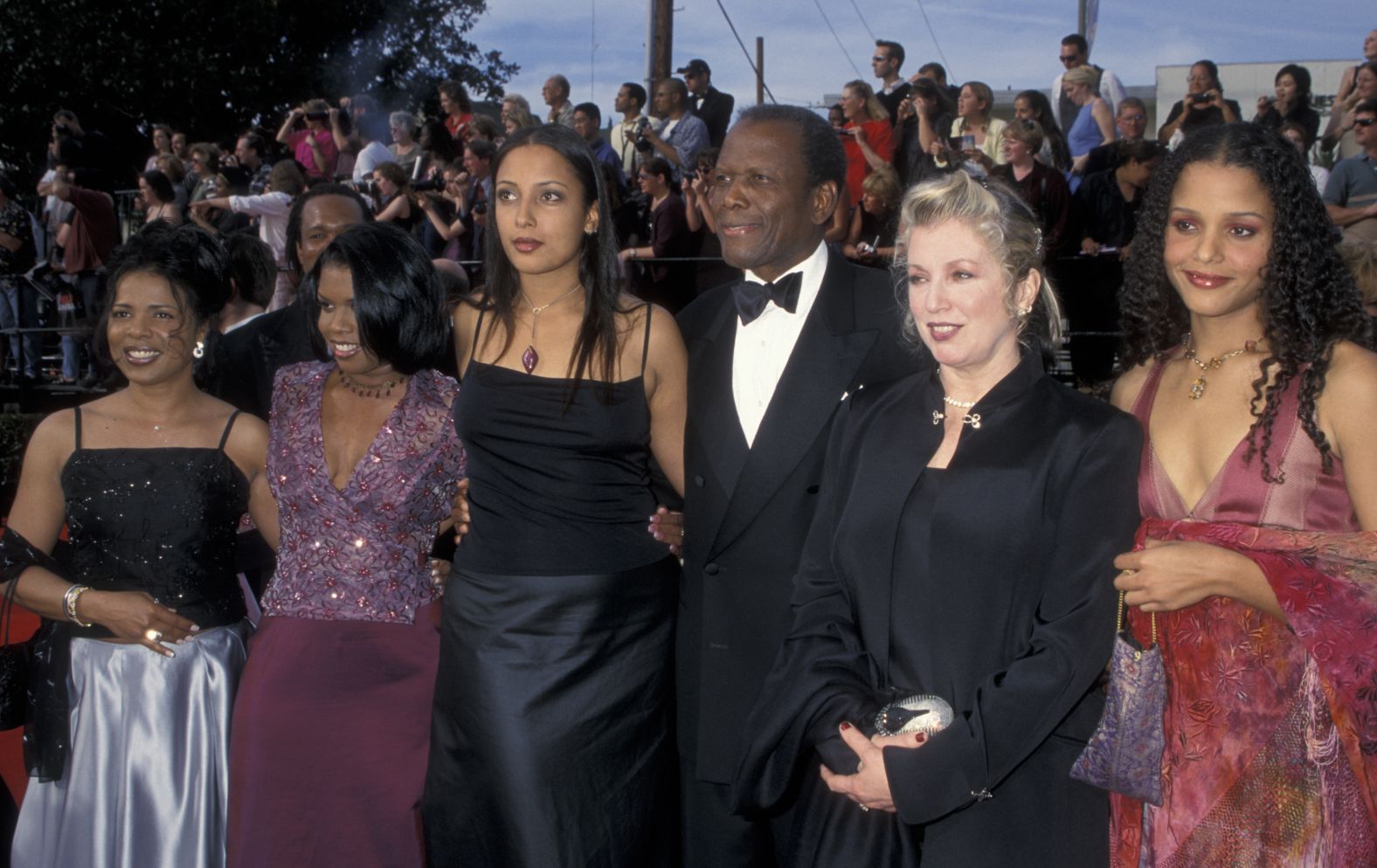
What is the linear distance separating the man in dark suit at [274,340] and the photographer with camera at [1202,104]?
6505 mm

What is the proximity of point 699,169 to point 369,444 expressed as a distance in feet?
18.9

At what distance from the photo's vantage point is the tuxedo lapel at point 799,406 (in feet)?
10.9

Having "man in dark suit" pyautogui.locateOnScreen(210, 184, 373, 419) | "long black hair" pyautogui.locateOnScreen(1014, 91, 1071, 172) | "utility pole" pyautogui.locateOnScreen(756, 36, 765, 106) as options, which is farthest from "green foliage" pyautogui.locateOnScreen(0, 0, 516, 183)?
"man in dark suit" pyautogui.locateOnScreen(210, 184, 373, 419)

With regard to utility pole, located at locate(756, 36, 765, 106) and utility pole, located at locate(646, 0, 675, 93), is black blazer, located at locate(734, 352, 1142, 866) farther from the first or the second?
utility pole, located at locate(756, 36, 765, 106)

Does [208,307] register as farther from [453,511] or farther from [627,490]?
[627,490]

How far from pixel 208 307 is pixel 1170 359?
9.11 feet

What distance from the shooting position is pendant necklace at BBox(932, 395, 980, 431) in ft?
9.14

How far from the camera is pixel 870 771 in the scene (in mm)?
2637

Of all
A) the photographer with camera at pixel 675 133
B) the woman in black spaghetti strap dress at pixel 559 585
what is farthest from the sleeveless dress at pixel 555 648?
the photographer with camera at pixel 675 133

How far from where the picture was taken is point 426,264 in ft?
12.4

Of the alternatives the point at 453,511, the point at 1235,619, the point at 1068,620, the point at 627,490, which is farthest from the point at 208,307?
the point at 1235,619

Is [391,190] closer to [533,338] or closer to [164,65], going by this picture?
[533,338]

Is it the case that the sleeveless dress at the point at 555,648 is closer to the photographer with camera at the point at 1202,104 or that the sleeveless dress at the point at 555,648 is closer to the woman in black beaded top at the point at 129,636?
the woman in black beaded top at the point at 129,636

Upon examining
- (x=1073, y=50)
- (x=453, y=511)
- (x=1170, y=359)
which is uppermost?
(x=1073, y=50)
